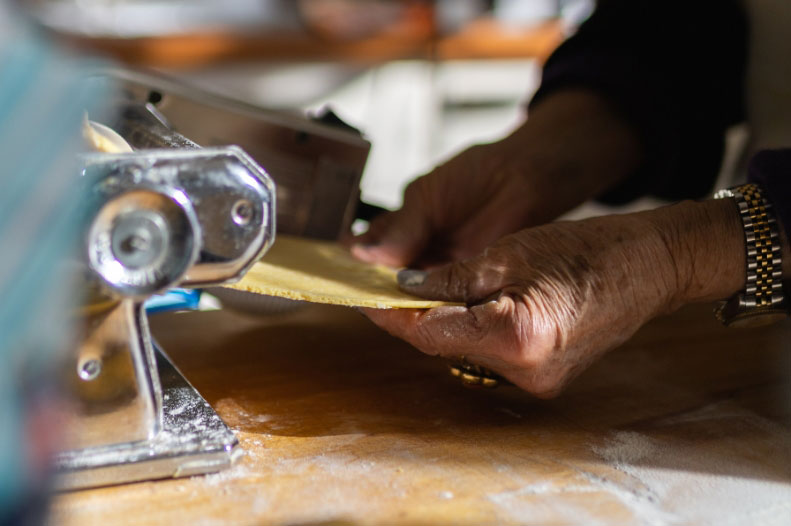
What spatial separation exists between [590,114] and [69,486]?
904 millimetres

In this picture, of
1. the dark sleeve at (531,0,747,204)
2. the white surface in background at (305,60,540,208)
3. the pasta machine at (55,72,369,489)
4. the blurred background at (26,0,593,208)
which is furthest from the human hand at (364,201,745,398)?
the white surface in background at (305,60,540,208)

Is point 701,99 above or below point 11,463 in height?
above

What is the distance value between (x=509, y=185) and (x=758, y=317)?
42cm

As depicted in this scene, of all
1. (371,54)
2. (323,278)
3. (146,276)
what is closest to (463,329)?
(323,278)

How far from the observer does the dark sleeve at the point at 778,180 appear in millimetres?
694

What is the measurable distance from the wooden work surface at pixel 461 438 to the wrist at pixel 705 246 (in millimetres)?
100

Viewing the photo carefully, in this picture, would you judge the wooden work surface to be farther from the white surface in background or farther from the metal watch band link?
the white surface in background

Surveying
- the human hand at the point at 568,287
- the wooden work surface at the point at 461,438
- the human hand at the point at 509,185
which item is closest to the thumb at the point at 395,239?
the human hand at the point at 509,185

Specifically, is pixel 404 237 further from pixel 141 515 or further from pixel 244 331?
pixel 141 515

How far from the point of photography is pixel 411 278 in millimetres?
732

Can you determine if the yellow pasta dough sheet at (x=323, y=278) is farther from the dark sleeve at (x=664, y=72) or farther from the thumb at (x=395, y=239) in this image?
the dark sleeve at (x=664, y=72)

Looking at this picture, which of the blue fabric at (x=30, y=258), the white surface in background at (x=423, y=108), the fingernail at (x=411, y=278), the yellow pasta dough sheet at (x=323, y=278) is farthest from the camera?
the white surface in background at (x=423, y=108)

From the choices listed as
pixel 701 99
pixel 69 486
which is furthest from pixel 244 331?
pixel 701 99

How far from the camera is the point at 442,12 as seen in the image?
3.02 metres
